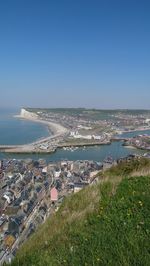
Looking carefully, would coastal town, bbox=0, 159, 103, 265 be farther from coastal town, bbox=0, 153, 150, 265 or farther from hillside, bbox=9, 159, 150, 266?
hillside, bbox=9, 159, 150, 266

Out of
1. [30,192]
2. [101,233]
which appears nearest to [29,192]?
[30,192]

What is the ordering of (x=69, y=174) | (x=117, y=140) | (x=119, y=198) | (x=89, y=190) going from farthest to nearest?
1. (x=117, y=140)
2. (x=69, y=174)
3. (x=89, y=190)
4. (x=119, y=198)

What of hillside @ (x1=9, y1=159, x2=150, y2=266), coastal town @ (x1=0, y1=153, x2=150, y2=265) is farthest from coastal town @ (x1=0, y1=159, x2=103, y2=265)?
hillside @ (x1=9, y1=159, x2=150, y2=266)

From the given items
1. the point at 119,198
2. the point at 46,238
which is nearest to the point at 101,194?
the point at 119,198

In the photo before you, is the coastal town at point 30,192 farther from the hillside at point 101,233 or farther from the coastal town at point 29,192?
the hillside at point 101,233

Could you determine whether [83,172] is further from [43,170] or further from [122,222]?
[122,222]

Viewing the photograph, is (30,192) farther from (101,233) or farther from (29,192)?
(101,233)

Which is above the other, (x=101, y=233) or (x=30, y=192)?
(x=101, y=233)

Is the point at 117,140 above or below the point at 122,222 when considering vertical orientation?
below
